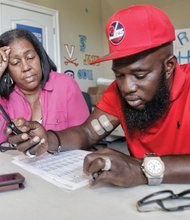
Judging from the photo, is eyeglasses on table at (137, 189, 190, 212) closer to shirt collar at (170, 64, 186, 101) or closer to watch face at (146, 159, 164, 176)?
watch face at (146, 159, 164, 176)

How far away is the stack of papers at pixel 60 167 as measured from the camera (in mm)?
830

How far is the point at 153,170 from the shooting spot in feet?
2.52

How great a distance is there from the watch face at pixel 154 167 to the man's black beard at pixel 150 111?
1.04ft

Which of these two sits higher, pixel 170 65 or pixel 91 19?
pixel 91 19

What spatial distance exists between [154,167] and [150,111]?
1.10 ft

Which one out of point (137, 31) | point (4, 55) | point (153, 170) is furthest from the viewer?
point (4, 55)

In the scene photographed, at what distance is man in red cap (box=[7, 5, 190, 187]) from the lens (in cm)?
77

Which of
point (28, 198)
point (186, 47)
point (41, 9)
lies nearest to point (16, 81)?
point (28, 198)

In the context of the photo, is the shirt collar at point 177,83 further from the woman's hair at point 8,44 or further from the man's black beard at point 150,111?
the woman's hair at point 8,44

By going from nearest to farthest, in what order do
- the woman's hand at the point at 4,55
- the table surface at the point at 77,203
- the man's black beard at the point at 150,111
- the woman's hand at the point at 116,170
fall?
1. the table surface at the point at 77,203
2. the woman's hand at the point at 116,170
3. the man's black beard at the point at 150,111
4. the woman's hand at the point at 4,55

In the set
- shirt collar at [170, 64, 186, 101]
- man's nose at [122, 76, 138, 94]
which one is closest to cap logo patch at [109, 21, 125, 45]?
man's nose at [122, 76, 138, 94]

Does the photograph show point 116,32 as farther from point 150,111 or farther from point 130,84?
point 150,111

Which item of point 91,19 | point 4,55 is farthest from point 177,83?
point 91,19

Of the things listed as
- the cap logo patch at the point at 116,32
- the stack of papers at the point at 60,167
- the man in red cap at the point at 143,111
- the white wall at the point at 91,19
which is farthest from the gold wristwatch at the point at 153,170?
the white wall at the point at 91,19
